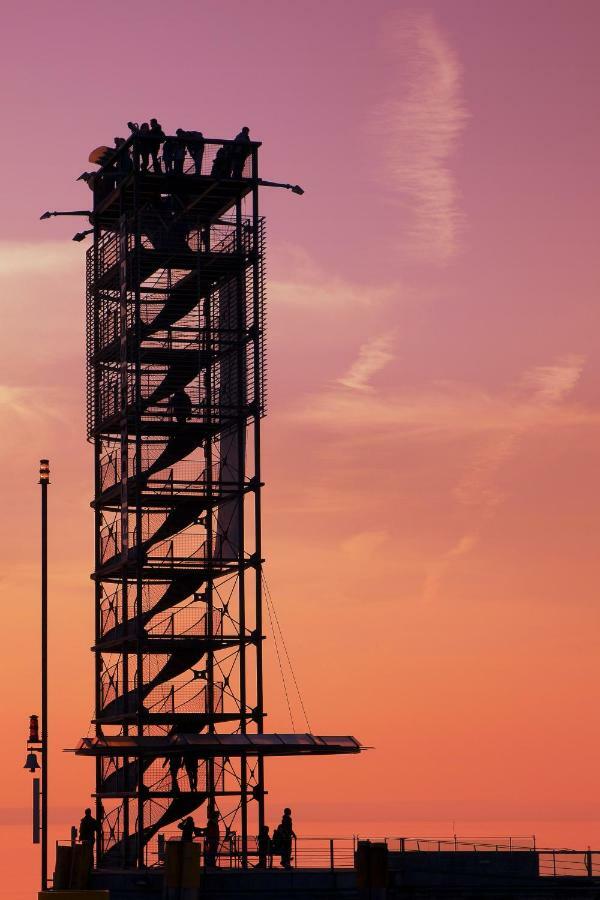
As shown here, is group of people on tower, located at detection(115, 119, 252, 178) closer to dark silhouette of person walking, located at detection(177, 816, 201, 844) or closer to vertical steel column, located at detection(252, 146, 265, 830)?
vertical steel column, located at detection(252, 146, 265, 830)

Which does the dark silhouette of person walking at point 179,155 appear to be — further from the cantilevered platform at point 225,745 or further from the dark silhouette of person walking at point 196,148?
the cantilevered platform at point 225,745

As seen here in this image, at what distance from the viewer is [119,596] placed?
101 metres

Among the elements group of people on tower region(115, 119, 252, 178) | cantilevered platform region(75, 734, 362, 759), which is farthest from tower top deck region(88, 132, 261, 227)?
cantilevered platform region(75, 734, 362, 759)

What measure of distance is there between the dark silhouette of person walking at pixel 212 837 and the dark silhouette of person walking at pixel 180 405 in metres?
17.7

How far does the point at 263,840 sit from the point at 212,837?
216cm

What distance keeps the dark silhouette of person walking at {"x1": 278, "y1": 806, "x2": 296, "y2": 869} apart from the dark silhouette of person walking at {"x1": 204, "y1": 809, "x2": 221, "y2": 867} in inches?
108

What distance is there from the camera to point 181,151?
102750mm

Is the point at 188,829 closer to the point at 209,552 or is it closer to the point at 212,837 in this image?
the point at 212,837

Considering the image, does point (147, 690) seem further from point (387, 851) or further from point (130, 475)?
point (387, 851)

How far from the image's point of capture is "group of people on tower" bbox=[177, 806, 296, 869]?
89.1 metres

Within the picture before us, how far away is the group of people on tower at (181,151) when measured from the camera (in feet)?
336

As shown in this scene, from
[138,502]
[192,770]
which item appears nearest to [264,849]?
[192,770]

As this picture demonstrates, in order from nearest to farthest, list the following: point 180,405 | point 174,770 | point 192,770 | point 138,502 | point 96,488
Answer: point 174,770 < point 192,770 < point 138,502 < point 180,405 < point 96,488

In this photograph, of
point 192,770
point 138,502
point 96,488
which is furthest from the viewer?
point 96,488
